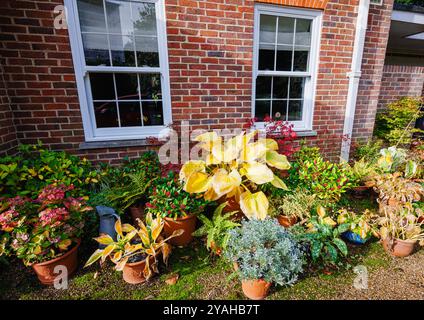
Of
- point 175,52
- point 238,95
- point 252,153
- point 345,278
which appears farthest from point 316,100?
point 345,278

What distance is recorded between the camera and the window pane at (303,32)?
3.25 metres

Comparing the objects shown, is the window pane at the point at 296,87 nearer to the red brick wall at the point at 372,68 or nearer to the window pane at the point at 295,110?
the window pane at the point at 295,110

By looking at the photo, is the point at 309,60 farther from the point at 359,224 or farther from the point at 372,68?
the point at 359,224

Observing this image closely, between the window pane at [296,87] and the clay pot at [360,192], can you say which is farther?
the window pane at [296,87]

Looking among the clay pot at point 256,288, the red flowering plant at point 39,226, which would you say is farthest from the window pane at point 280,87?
the red flowering plant at point 39,226

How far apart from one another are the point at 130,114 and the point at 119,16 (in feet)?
3.82

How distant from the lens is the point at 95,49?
266cm

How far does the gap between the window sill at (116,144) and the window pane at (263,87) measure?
5.60 ft

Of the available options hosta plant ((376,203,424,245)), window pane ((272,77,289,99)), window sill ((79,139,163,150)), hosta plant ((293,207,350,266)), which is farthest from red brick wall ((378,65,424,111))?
window sill ((79,139,163,150))

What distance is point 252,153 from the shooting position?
2330mm

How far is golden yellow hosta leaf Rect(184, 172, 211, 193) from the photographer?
217 cm

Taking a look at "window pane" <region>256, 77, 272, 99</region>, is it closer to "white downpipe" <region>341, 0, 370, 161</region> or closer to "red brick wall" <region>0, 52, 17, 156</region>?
"white downpipe" <region>341, 0, 370, 161</region>

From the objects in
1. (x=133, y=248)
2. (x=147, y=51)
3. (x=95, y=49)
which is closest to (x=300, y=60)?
(x=147, y=51)

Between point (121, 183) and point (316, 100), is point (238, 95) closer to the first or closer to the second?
point (316, 100)
